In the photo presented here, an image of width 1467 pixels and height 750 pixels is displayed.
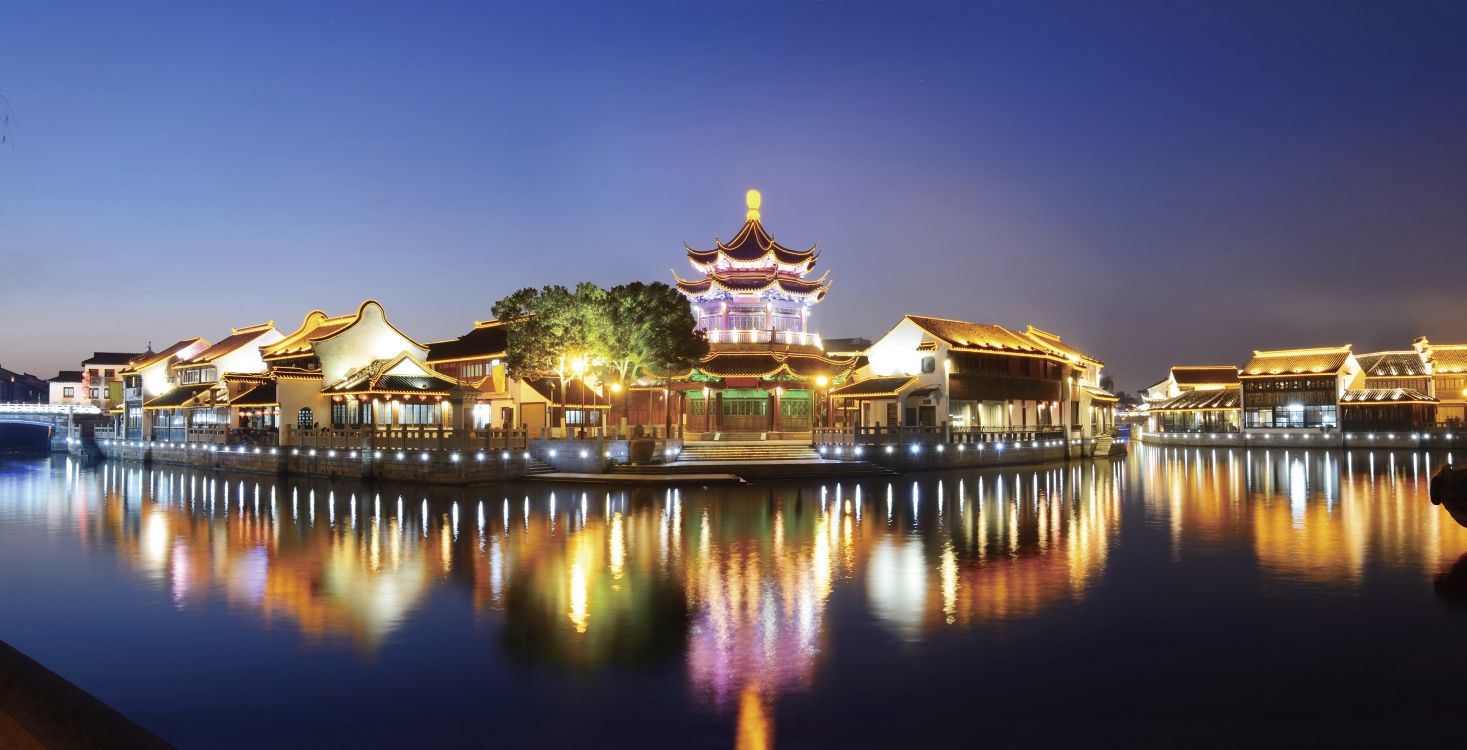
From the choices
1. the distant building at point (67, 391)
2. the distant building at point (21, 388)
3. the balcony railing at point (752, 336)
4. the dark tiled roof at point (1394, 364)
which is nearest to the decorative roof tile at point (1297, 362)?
the dark tiled roof at point (1394, 364)

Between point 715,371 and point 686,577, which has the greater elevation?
point 715,371

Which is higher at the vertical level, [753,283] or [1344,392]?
[753,283]

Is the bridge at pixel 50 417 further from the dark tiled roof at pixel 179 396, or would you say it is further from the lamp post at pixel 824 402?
the lamp post at pixel 824 402

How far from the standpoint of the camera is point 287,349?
5291cm

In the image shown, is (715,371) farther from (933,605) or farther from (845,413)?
(933,605)

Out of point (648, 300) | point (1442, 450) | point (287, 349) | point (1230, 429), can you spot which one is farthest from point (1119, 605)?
point (1230, 429)

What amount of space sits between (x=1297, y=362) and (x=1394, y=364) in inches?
376

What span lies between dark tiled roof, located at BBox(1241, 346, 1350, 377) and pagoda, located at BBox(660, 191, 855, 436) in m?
41.0

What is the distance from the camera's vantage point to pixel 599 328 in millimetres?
39531

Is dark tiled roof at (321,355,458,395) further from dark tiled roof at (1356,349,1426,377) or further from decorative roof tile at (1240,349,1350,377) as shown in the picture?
dark tiled roof at (1356,349,1426,377)

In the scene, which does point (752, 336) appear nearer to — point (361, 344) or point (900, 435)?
point (900, 435)

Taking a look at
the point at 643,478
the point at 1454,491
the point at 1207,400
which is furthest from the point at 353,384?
the point at 1207,400

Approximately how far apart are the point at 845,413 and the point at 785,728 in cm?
4570

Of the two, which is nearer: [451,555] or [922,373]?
[451,555]
